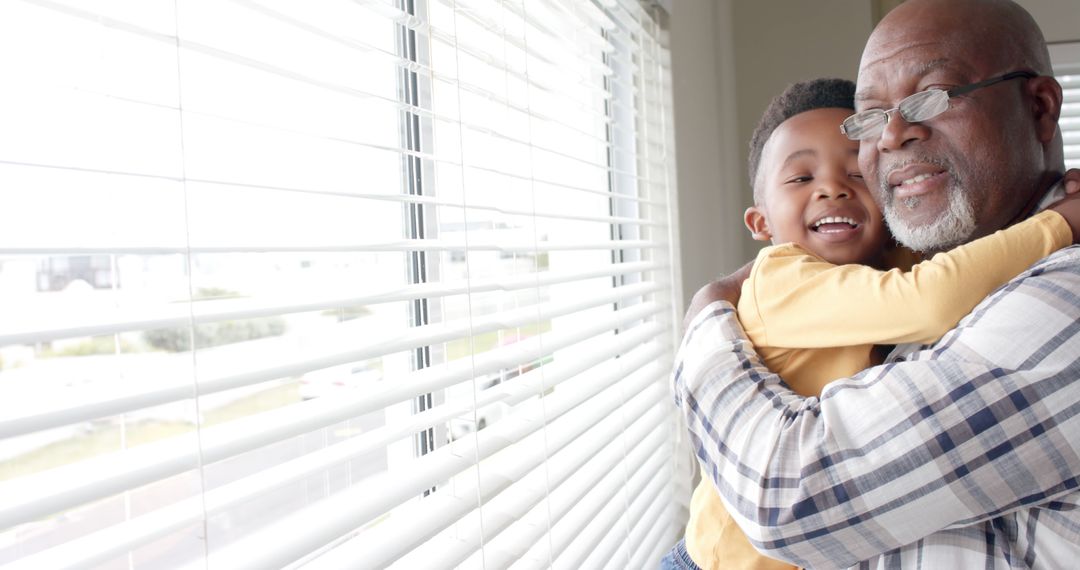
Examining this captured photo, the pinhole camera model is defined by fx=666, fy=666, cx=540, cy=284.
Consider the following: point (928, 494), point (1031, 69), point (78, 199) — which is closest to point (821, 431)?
point (928, 494)

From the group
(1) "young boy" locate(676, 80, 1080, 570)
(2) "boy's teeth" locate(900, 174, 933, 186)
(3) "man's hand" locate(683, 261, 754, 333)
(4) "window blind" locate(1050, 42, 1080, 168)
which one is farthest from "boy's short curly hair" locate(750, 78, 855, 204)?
(4) "window blind" locate(1050, 42, 1080, 168)

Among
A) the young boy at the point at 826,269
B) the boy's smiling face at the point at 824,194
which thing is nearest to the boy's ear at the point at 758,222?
the young boy at the point at 826,269

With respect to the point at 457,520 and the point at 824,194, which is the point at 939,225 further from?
the point at 457,520

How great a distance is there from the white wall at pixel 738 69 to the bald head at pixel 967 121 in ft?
3.34

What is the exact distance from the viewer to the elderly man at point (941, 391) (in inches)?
25.6

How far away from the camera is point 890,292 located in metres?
0.82

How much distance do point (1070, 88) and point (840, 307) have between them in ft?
9.55

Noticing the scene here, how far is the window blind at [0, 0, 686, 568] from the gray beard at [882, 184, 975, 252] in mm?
525

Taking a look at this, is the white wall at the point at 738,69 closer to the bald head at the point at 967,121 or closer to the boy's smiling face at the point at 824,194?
the boy's smiling face at the point at 824,194

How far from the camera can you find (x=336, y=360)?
2.27 ft

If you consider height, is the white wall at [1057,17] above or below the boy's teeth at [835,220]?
above

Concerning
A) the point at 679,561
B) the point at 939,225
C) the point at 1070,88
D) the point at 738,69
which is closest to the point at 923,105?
the point at 939,225

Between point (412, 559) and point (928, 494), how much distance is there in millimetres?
598

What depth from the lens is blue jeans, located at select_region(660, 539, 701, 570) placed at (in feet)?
3.68
